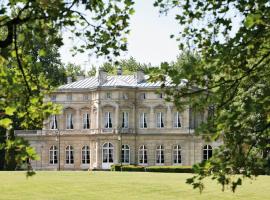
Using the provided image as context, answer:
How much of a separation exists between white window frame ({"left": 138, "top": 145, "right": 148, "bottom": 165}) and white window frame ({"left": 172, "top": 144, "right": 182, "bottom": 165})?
9.62ft

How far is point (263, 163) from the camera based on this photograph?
375 inches

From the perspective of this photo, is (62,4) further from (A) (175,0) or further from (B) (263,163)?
(B) (263,163)

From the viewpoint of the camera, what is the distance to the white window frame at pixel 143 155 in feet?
213

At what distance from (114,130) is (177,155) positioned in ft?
22.8

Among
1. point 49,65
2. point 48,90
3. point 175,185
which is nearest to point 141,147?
point 49,65

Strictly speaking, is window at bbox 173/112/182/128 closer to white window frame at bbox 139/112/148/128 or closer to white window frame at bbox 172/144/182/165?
white window frame at bbox 172/144/182/165

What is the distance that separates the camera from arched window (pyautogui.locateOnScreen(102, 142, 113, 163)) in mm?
63844

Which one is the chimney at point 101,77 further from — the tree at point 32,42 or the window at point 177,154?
the tree at point 32,42

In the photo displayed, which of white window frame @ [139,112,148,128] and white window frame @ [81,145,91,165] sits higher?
white window frame @ [139,112,148,128]

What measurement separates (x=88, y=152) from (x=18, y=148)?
187 feet

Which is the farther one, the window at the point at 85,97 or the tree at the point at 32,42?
the window at the point at 85,97

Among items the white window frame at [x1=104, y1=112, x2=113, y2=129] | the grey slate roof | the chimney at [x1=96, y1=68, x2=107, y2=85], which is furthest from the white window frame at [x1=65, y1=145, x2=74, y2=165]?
the chimney at [x1=96, y1=68, x2=107, y2=85]

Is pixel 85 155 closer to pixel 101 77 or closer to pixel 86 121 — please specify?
pixel 86 121

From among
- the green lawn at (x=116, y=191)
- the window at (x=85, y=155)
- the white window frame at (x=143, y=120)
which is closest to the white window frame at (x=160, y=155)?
the white window frame at (x=143, y=120)
